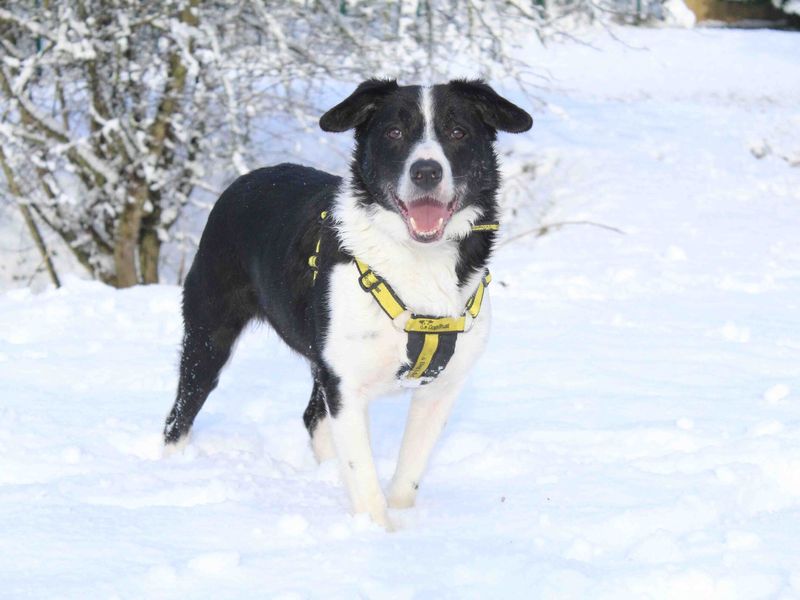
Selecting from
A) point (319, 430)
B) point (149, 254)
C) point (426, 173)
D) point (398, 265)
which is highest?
point (426, 173)

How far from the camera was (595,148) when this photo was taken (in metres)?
12.6

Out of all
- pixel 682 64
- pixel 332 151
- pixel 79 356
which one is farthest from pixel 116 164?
pixel 682 64

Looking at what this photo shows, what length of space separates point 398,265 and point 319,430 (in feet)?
3.60

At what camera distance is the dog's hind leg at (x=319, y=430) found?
4.34m

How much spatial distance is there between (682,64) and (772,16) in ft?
18.1

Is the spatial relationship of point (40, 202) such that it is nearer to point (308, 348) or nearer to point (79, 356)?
point (79, 356)

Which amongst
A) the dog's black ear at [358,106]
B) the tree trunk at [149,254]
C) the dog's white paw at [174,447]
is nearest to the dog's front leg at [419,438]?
the dog's black ear at [358,106]

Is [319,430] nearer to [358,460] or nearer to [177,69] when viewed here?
[358,460]

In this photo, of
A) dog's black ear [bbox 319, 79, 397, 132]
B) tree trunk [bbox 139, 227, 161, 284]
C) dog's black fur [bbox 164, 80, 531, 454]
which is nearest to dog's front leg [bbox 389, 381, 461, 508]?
dog's black fur [bbox 164, 80, 531, 454]

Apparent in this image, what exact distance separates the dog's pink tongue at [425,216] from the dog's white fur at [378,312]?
0.25 ft

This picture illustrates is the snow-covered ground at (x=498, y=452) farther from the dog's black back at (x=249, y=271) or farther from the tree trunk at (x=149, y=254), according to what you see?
the tree trunk at (x=149, y=254)

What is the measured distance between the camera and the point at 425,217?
345 centimetres

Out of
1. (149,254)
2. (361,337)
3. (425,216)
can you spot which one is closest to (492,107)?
(425,216)

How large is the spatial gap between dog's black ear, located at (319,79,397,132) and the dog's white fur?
5.9 inches
